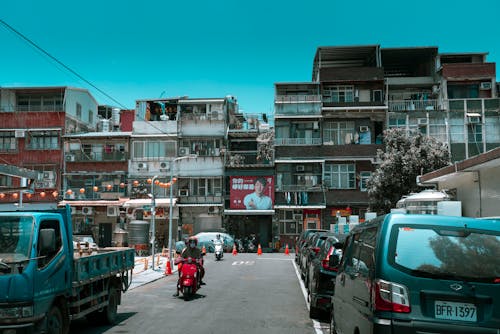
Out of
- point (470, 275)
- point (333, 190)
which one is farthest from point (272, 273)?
point (333, 190)

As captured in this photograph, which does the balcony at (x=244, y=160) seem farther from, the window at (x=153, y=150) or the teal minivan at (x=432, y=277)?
the teal minivan at (x=432, y=277)

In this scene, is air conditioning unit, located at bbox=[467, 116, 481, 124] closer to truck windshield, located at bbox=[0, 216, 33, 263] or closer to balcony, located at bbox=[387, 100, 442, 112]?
balcony, located at bbox=[387, 100, 442, 112]

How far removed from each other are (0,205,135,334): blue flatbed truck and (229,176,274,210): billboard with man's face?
36224 mm

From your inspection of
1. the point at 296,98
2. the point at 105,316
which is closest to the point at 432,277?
the point at 105,316

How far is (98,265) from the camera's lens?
405 inches

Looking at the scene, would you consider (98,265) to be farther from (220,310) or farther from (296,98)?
(296,98)

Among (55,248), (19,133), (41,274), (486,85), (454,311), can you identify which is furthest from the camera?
(19,133)

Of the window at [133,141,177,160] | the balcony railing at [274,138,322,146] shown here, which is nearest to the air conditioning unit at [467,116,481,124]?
the balcony railing at [274,138,322,146]

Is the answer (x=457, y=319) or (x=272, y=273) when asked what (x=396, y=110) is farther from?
(x=457, y=319)

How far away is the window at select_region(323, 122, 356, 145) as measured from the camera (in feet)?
152

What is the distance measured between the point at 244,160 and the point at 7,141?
21.4m

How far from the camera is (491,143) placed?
144ft

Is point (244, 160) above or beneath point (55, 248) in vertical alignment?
above

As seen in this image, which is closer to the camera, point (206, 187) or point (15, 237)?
point (15, 237)
